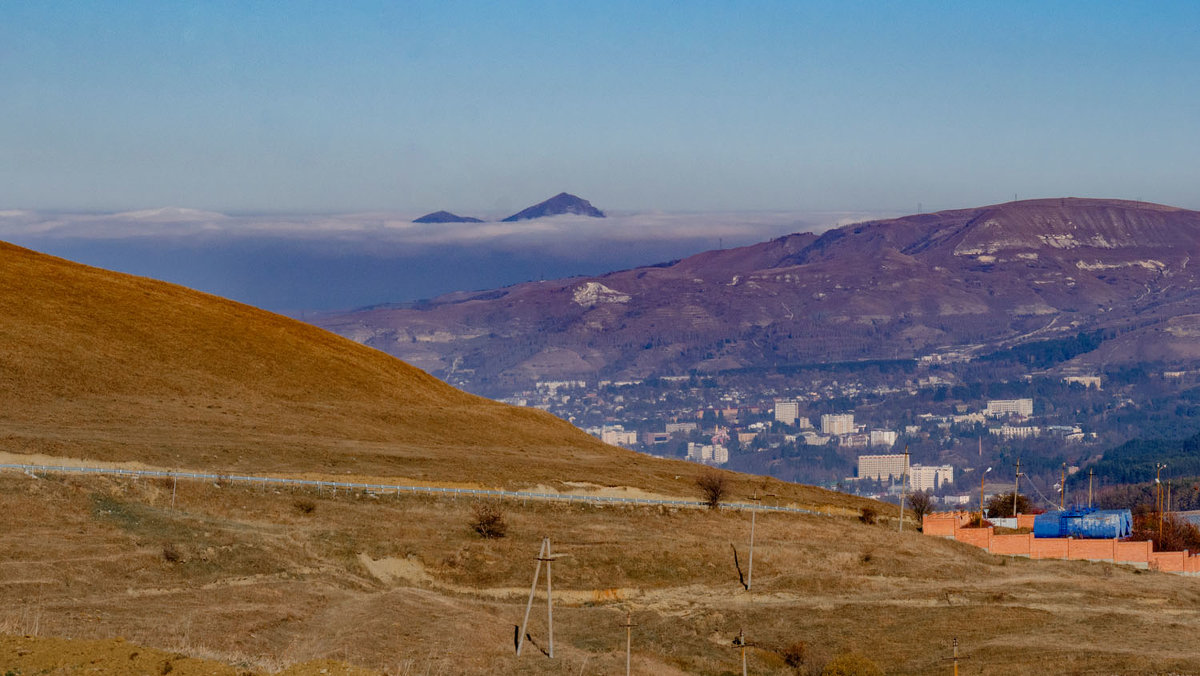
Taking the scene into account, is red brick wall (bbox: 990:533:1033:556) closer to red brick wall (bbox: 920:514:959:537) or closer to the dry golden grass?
the dry golden grass

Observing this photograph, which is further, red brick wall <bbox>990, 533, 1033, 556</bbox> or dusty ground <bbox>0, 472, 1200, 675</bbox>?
red brick wall <bbox>990, 533, 1033, 556</bbox>

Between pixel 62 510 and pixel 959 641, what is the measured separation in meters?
39.0

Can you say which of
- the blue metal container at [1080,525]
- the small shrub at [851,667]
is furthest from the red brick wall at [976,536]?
the small shrub at [851,667]

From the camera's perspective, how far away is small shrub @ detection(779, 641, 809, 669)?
52.8m

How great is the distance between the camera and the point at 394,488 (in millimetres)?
77750

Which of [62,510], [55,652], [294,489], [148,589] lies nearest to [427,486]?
[294,489]

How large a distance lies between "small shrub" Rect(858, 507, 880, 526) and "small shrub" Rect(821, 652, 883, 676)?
1554 inches

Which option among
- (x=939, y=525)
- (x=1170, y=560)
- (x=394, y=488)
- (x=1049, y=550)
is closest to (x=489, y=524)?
(x=394, y=488)

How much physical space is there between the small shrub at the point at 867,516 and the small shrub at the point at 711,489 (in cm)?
917

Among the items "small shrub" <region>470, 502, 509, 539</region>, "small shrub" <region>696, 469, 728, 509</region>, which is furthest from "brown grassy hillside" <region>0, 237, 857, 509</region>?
"small shrub" <region>470, 502, 509, 539</region>

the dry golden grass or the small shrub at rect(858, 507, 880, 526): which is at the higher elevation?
the dry golden grass

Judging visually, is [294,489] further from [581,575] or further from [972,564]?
[972,564]

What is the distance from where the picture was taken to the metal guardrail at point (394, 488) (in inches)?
2749

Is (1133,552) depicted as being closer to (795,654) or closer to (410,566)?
(795,654)
